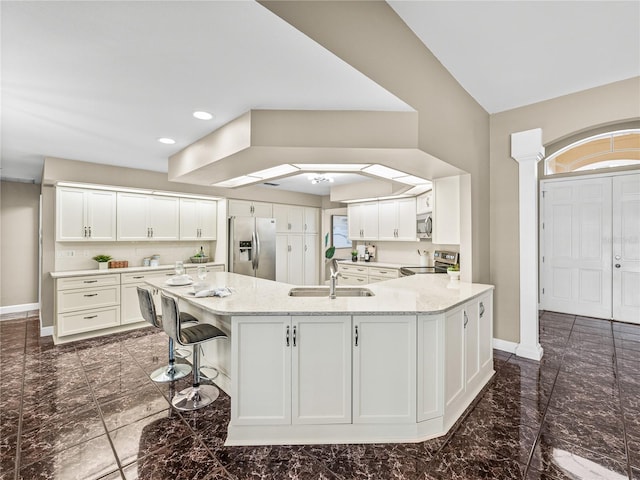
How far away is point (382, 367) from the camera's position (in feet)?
7.00

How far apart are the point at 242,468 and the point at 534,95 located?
430 cm

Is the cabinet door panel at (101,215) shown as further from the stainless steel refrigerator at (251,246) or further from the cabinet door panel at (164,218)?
the stainless steel refrigerator at (251,246)

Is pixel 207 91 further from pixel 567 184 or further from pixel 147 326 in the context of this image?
pixel 567 184

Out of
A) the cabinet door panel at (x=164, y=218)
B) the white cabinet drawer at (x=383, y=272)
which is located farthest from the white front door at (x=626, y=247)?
the cabinet door panel at (x=164, y=218)

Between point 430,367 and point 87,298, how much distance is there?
15.4ft

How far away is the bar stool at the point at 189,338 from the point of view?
2.40m

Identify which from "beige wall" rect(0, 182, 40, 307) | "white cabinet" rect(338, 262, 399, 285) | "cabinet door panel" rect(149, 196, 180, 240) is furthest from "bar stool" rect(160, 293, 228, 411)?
"beige wall" rect(0, 182, 40, 307)

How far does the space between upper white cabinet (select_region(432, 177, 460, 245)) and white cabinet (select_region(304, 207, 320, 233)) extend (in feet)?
14.1

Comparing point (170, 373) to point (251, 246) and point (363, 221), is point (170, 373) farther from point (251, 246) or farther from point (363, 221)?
point (363, 221)

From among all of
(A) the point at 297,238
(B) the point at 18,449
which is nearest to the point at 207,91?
(B) the point at 18,449

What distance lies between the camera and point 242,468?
6.12 feet

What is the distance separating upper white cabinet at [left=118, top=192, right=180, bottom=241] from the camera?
4988 mm

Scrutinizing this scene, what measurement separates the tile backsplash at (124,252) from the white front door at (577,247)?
241 inches

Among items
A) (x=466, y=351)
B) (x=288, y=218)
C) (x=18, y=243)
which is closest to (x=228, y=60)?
(x=466, y=351)
